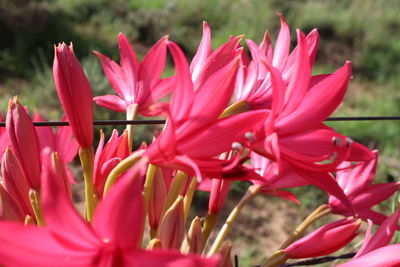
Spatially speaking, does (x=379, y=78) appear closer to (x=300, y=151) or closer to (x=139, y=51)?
(x=139, y=51)

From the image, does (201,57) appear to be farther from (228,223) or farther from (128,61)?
(228,223)

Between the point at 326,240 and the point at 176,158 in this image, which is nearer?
the point at 176,158

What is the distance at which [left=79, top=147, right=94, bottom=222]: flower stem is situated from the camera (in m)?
0.72

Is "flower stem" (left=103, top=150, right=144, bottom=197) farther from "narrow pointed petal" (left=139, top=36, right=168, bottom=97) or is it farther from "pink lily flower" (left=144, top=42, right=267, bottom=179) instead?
"narrow pointed petal" (left=139, top=36, right=168, bottom=97)

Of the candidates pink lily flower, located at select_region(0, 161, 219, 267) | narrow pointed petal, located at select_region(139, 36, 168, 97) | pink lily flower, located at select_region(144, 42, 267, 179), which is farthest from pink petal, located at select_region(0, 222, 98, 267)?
narrow pointed petal, located at select_region(139, 36, 168, 97)

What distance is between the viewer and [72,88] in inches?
27.7

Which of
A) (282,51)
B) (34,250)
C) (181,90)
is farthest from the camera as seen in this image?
(282,51)

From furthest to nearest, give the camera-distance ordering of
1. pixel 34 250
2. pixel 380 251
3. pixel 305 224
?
pixel 305 224, pixel 380 251, pixel 34 250

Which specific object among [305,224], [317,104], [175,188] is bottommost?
[305,224]

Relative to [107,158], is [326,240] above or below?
below

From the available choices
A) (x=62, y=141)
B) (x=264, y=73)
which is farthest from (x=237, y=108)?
(x=62, y=141)

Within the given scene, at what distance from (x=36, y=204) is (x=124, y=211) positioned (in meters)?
0.32

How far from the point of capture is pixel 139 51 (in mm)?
4816

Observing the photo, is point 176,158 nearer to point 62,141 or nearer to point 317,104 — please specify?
point 317,104
